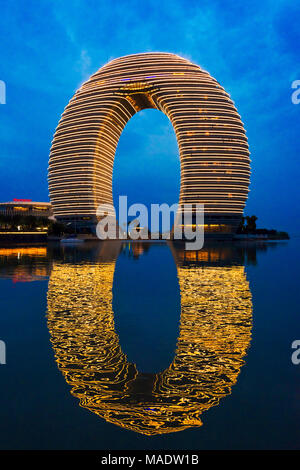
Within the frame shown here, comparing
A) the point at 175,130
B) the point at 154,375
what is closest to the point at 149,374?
the point at 154,375

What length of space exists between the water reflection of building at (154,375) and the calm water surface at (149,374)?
0.08 feet

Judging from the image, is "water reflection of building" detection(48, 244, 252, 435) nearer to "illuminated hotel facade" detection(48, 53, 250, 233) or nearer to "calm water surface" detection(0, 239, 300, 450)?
→ "calm water surface" detection(0, 239, 300, 450)

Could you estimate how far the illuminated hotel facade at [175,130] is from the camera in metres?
132

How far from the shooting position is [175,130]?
134000 millimetres

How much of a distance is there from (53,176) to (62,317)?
149 m

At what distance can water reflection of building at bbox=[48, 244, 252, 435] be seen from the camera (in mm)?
5594

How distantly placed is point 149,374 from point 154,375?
4.6 inches

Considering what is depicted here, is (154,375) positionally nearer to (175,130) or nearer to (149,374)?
(149,374)

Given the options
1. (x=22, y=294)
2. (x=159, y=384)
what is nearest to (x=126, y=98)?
(x=22, y=294)

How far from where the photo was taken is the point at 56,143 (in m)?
153

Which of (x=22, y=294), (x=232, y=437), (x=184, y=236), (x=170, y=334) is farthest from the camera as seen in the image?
(x=184, y=236)

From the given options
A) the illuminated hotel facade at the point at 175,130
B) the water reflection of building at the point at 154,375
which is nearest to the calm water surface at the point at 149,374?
the water reflection of building at the point at 154,375

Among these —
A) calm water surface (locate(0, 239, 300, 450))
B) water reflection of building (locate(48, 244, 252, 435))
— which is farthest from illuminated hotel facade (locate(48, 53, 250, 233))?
calm water surface (locate(0, 239, 300, 450))
